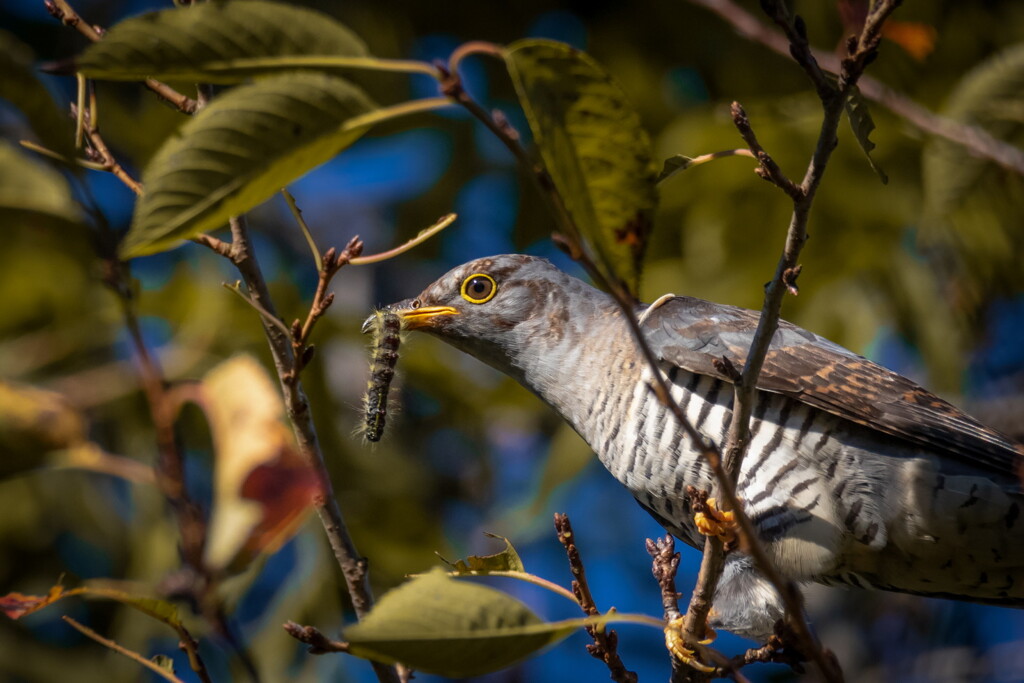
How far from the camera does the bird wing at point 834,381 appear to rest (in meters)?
2.38

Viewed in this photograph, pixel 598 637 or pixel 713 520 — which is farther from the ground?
pixel 713 520

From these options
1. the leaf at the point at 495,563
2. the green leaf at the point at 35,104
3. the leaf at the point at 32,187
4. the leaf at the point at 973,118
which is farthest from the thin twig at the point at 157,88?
the leaf at the point at 973,118

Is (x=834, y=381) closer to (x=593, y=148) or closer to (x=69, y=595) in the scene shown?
(x=593, y=148)

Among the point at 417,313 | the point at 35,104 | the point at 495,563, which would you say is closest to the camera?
the point at 35,104

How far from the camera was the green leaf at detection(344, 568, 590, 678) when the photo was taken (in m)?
1.17

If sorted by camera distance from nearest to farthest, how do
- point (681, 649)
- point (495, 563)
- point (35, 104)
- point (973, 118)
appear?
point (35, 104) → point (495, 563) → point (681, 649) → point (973, 118)

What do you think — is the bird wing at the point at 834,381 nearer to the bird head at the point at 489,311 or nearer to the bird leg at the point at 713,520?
the bird head at the point at 489,311

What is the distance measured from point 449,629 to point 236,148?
0.63 metres

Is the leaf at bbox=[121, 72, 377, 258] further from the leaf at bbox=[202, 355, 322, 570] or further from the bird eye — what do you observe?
the bird eye

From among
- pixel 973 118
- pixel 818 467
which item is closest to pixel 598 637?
pixel 818 467

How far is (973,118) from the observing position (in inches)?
126

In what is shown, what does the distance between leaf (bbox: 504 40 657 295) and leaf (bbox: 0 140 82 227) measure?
74 cm

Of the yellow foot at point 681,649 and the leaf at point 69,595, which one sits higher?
the yellow foot at point 681,649

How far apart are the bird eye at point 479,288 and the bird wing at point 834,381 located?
52cm
